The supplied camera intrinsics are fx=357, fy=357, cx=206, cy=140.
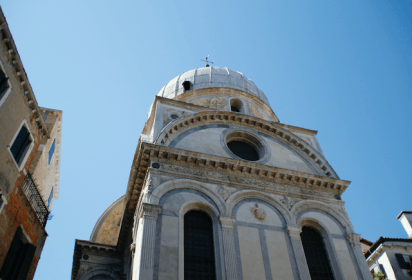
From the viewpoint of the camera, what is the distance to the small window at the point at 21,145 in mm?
12648

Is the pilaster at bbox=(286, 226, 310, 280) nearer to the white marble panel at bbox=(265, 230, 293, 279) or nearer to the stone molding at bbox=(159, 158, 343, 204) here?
the white marble panel at bbox=(265, 230, 293, 279)

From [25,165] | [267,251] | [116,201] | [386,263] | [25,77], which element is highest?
[116,201]

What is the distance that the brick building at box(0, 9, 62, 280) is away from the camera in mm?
11766

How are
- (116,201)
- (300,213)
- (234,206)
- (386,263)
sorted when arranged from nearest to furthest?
(234,206) < (300,213) < (386,263) < (116,201)

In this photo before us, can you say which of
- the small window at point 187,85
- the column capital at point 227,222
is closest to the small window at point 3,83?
the column capital at point 227,222

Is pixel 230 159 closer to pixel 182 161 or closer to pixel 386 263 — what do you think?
pixel 182 161

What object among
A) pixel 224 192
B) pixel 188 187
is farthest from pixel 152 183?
pixel 224 192

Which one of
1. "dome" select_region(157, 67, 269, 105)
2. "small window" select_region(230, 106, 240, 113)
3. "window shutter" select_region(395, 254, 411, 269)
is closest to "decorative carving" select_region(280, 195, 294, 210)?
"window shutter" select_region(395, 254, 411, 269)

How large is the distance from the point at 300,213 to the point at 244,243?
3345 millimetres

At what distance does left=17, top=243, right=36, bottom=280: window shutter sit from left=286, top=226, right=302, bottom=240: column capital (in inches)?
376

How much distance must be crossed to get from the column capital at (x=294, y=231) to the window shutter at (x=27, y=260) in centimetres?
956

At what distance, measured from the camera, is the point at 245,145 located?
59.4 ft

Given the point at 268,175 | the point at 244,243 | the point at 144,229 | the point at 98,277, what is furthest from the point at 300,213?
the point at 98,277

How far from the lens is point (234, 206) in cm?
1392
